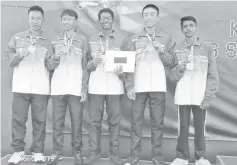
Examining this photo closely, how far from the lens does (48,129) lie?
3295 mm

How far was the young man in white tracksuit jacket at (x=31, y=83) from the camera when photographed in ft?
9.41

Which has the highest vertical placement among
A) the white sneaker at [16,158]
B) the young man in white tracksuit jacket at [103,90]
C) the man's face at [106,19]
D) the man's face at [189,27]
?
the man's face at [106,19]

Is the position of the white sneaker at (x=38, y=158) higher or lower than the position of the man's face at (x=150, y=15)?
lower

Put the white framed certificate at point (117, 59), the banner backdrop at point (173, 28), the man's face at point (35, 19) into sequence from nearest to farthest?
1. the white framed certificate at point (117, 59)
2. the man's face at point (35, 19)
3. the banner backdrop at point (173, 28)

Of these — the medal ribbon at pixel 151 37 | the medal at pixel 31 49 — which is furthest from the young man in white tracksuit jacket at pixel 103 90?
the medal at pixel 31 49

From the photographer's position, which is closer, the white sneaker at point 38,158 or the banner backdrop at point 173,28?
the white sneaker at point 38,158

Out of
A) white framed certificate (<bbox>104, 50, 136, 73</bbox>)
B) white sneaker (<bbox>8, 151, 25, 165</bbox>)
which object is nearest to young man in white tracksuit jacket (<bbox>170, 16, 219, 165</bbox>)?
white framed certificate (<bbox>104, 50, 136, 73</bbox>)

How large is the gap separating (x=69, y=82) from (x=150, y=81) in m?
0.82

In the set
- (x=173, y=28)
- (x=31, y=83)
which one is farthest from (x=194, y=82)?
(x=31, y=83)

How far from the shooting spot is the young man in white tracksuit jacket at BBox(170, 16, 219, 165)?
9.18ft

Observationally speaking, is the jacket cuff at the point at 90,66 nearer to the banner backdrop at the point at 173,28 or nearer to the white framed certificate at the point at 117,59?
the white framed certificate at the point at 117,59

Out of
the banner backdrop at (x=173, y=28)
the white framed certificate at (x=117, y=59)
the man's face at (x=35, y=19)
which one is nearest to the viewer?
the white framed certificate at (x=117, y=59)

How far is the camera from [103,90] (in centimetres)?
279

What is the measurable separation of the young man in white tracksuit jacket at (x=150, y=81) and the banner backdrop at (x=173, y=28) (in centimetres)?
38
